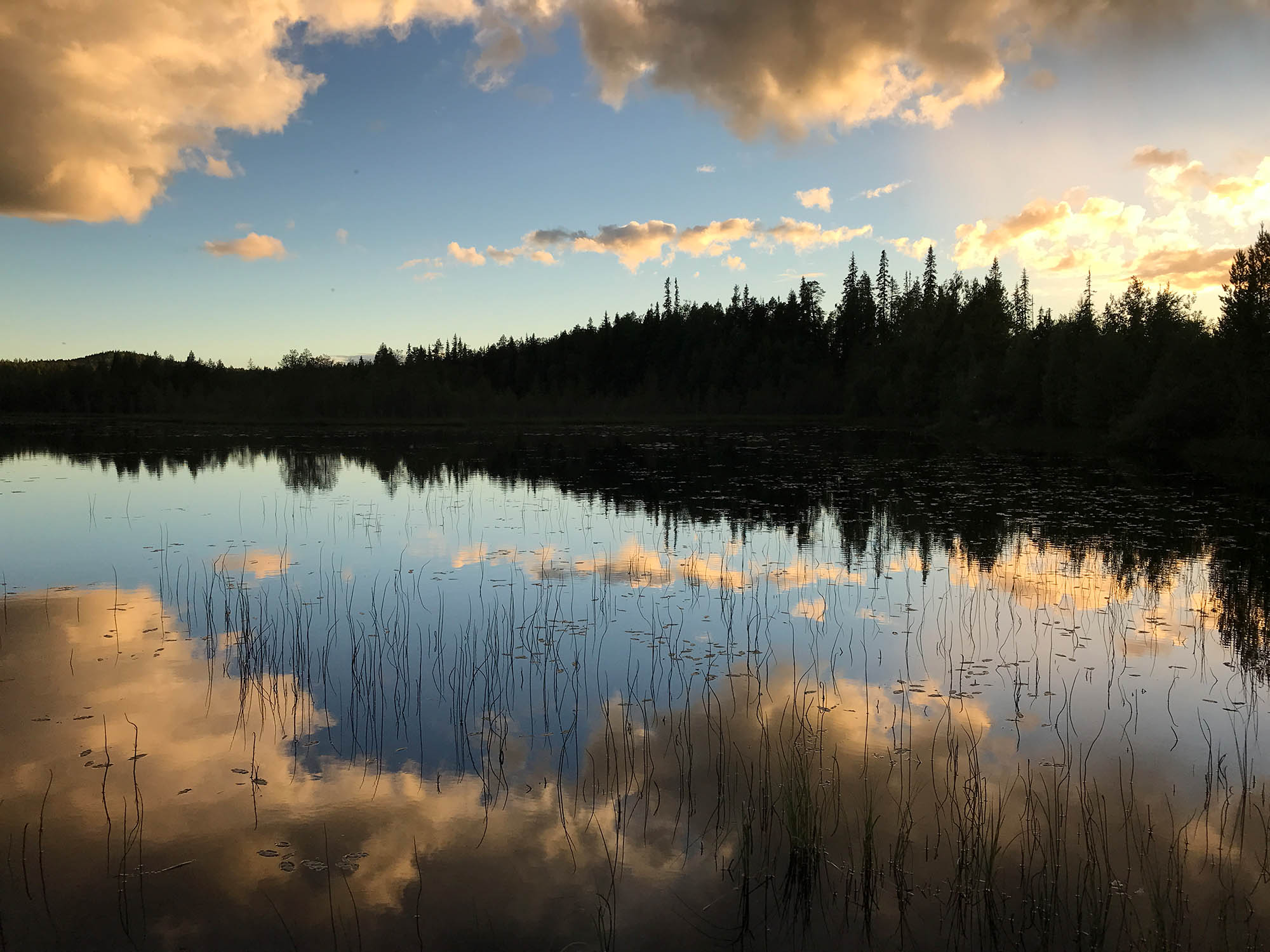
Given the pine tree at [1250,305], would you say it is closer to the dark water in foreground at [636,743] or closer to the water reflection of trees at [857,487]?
the water reflection of trees at [857,487]

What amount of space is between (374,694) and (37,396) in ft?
602

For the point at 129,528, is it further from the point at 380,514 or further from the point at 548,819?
the point at 548,819

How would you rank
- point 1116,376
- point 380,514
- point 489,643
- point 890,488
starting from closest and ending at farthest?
point 489,643
point 380,514
point 890,488
point 1116,376

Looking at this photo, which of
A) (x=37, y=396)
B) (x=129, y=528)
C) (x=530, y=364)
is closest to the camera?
(x=129, y=528)

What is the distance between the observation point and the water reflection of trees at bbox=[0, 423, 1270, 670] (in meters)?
18.0

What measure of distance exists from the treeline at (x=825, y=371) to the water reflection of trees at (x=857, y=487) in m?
9.77

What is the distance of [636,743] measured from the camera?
812 centimetres

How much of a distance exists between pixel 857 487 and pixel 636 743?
24.0 meters

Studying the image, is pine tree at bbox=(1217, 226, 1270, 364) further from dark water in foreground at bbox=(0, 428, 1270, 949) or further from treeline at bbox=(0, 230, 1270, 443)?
dark water in foreground at bbox=(0, 428, 1270, 949)

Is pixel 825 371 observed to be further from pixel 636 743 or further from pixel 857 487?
pixel 636 743

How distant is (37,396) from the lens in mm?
154625

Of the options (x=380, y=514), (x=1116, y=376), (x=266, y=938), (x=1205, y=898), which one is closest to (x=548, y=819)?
(x=266, y=938)

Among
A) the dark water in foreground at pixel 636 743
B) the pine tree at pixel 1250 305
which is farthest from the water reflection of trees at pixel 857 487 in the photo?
the pine tree at pixel 1250 305

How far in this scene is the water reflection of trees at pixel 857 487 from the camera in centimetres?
1800
